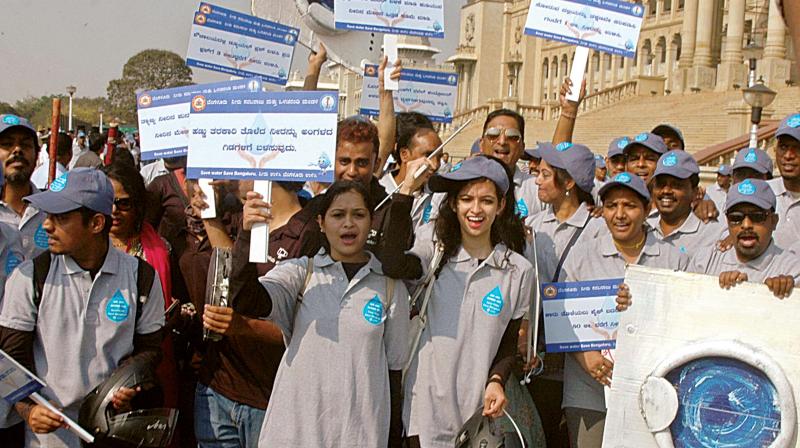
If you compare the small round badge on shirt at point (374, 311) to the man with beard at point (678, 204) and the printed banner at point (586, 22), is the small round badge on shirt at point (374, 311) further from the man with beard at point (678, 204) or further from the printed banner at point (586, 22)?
the printed banner at point (586, 22)

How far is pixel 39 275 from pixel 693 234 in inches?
154

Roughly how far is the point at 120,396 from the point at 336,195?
1331 mm

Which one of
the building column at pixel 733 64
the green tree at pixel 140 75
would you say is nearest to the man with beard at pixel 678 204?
the building column at pixel 733 64

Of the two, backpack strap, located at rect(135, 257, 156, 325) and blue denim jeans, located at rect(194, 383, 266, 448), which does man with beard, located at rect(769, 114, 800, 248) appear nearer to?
blue denim jeans, located at rect(194, 383, 266, 448)

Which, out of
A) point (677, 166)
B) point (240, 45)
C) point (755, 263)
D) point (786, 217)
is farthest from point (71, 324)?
point (786, 217)

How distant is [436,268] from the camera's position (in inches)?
191

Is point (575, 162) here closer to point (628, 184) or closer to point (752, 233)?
point (628, 184)

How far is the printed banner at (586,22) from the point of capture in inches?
301

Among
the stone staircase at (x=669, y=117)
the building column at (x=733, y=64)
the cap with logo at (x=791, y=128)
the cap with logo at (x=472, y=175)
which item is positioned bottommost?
the cap with logo at (x=472, y=175)

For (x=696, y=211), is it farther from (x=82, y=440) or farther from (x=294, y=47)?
(x=82, y=440)

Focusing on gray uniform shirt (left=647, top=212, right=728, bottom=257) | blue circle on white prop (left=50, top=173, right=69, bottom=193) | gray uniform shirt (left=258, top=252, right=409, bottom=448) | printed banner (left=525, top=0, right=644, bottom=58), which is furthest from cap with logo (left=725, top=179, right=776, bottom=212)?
blue circle on white prop (left=50, top=173, right=69, bottom=193)

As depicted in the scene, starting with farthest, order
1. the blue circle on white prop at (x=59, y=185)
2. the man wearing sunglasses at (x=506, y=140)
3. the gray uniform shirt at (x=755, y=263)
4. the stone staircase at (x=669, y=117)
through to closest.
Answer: the stone staircase at (x=669, y=117), the man wearing sunglasses at (x=506, y=140), the gray uniform shirt at (x=755, y=263), the blue circle on white prop at (x=59, y=185)

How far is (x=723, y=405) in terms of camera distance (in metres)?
3.67

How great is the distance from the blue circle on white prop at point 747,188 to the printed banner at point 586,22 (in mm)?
2590
